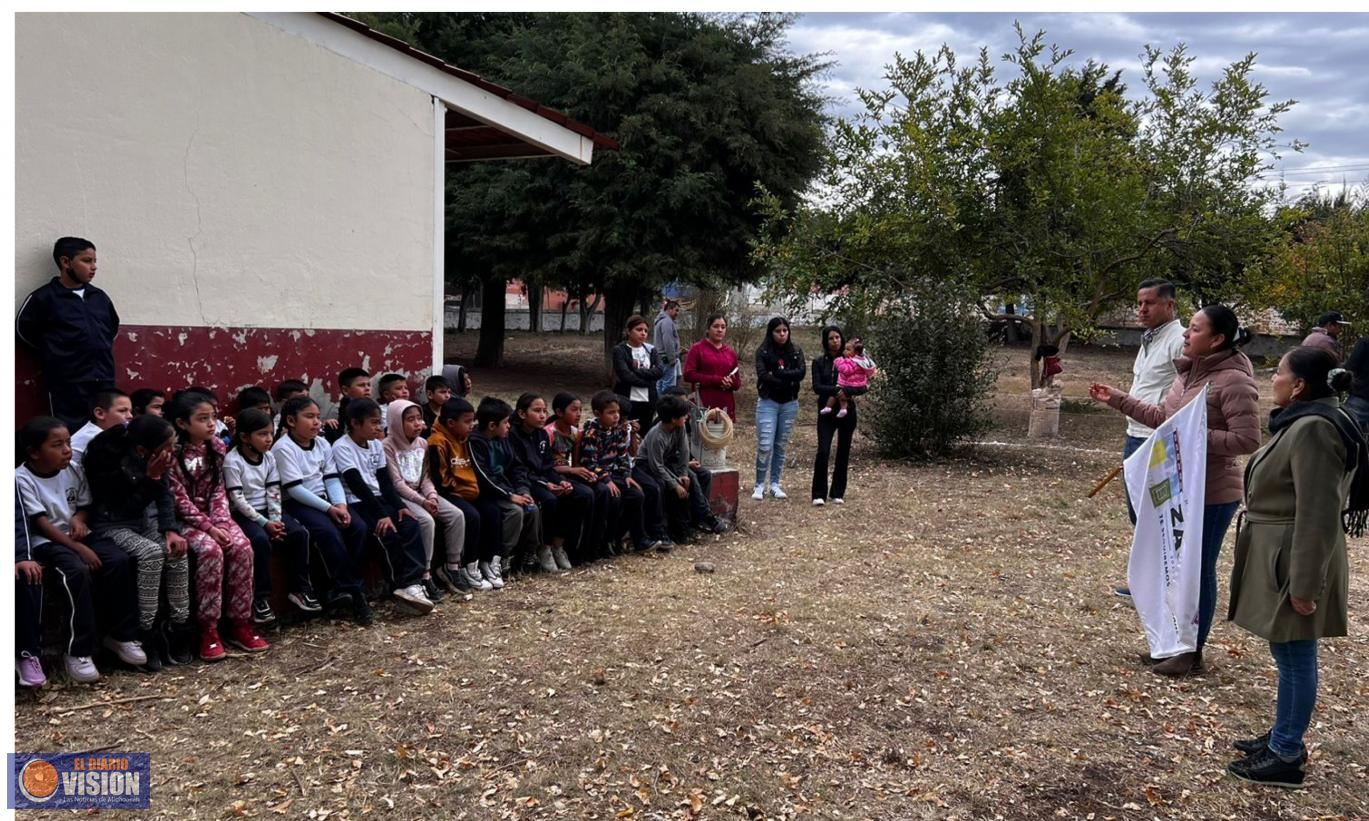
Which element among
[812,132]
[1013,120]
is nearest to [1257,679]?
[1013,120]

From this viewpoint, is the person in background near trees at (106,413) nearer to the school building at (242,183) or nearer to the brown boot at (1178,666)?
the school building at (242,183)

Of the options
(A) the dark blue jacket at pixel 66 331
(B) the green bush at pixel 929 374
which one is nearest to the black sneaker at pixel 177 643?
(A) the dark blue jacket at pixel 66 331

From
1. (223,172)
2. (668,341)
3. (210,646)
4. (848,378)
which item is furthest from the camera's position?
(668,341)

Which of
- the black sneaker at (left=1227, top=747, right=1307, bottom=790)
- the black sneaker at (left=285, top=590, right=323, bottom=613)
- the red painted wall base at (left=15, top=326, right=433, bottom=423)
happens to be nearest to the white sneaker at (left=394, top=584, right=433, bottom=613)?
the black sneaker at (left=285, top=590, right=323, bottom=613)

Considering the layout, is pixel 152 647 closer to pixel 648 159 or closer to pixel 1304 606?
pixel 1304 606

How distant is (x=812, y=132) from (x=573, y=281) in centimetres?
512

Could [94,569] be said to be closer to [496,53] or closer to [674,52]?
[674,52]

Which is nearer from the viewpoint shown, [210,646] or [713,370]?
[210,646]

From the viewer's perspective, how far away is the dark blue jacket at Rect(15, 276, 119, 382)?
510 centimetres

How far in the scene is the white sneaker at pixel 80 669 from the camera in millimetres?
4203

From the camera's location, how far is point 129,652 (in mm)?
4359

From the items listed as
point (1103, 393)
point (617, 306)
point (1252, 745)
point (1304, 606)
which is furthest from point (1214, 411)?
point (617, 306)

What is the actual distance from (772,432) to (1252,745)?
208 inches

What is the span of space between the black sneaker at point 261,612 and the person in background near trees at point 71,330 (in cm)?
145
